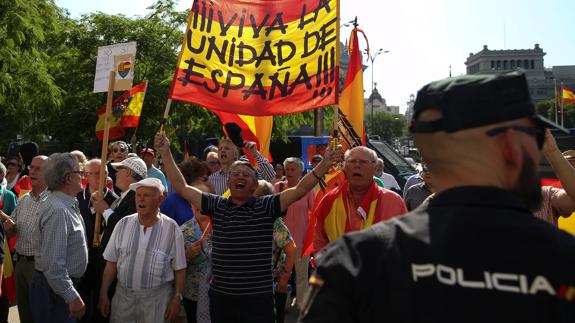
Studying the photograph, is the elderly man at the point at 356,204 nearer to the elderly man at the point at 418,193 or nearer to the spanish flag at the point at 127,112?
the elderly man at the point at 418,193

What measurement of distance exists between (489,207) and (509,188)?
3.9 inches

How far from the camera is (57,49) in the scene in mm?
20406

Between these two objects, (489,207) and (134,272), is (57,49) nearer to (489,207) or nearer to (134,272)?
(134,272)

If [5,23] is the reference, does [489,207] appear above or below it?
below

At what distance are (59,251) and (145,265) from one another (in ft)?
2.03

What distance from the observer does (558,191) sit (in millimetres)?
4672

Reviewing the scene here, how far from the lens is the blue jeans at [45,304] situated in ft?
13.9

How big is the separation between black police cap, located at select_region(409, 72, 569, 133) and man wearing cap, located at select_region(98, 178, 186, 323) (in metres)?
3.45

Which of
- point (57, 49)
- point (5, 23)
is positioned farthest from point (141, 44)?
point (5, 23)

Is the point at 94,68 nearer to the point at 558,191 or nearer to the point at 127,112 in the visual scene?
the point at 127,112

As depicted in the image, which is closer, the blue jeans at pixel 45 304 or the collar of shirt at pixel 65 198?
the blue jeans at pixel 45 304

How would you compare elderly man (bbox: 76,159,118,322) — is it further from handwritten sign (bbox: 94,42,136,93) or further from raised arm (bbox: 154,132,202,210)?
handwritten sign (bbox: 94,42,136,93)

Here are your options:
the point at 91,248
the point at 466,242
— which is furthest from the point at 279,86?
the point at 466,242

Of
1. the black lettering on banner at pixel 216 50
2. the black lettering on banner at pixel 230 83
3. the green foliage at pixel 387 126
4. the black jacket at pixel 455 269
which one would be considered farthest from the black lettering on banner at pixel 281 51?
the green foliage at pixel 387 126
